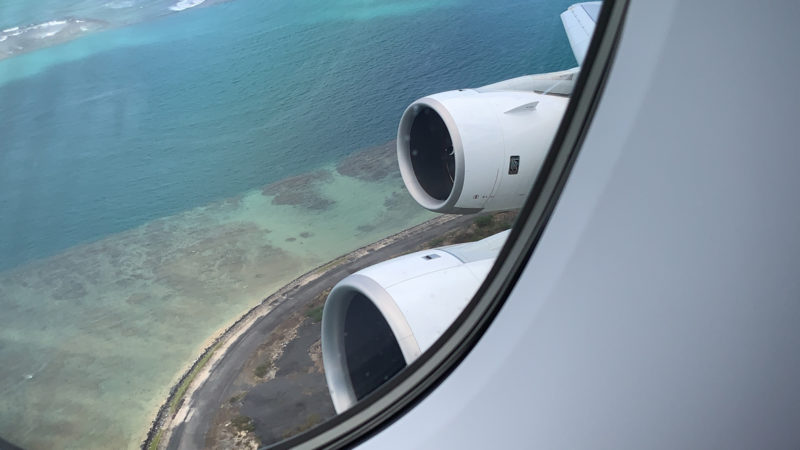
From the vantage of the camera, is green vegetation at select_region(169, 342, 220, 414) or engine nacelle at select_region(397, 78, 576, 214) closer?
green vegetation at select_region(169, 342, 220, 414)

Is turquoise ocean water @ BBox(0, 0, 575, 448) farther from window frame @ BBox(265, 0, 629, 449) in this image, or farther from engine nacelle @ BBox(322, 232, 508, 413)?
window frame @ BBox(265, 0, 629, 449)

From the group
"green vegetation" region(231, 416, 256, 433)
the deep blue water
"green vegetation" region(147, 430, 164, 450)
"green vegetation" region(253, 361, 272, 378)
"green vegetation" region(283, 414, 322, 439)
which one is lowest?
"green vegetation" region(283, 414, 322, 439)

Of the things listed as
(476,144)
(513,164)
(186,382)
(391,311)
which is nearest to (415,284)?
(391,311)

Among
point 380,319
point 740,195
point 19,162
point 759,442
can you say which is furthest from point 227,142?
point 759,442

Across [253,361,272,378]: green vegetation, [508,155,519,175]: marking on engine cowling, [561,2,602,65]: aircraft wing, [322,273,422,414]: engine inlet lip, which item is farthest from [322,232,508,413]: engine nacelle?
[508,155,519,175]: marking on engine cowling

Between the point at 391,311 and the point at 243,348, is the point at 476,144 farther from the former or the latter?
the point at 243,348

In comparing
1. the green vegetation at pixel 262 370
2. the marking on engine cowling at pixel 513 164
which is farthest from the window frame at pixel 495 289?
the marking on engine cowling at pixel 513 164

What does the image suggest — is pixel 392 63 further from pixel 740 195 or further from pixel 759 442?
pixel 759 442
